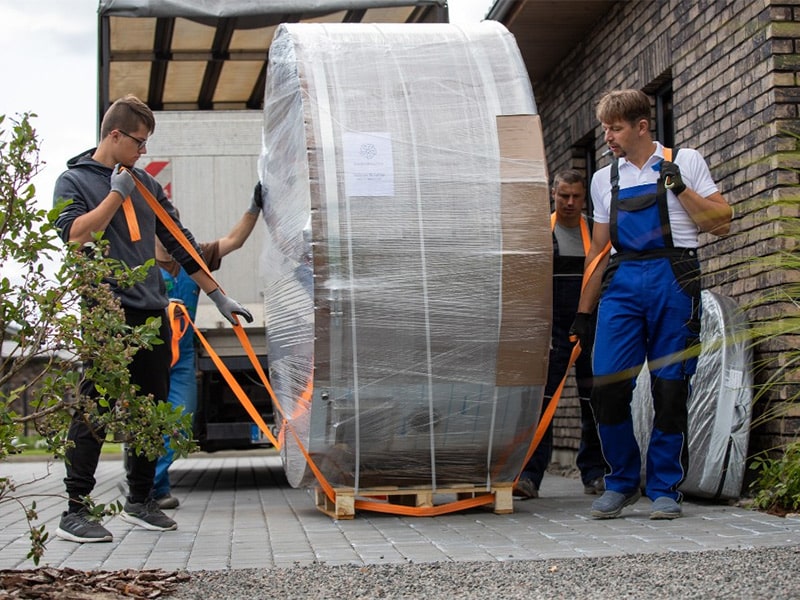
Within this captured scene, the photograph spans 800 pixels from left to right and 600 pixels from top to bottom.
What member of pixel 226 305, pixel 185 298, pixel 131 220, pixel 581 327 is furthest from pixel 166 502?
pixel 581 327

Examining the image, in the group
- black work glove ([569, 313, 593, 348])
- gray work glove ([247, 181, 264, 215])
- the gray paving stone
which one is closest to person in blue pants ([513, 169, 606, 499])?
the gray paving stone

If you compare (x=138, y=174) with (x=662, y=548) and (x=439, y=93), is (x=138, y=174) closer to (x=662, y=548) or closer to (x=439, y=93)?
(x=439, y=93)

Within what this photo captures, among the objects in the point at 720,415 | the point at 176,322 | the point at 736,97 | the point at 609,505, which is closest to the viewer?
the point at 609,505

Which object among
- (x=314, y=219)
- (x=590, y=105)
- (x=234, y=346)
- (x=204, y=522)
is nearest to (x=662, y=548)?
(x=314, y=219)

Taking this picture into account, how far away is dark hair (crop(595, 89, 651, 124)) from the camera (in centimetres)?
638

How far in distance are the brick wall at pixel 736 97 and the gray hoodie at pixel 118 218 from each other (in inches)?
115

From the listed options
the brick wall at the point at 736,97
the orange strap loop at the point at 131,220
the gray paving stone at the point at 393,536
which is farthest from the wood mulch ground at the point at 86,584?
the brick wall at the point at 736,97

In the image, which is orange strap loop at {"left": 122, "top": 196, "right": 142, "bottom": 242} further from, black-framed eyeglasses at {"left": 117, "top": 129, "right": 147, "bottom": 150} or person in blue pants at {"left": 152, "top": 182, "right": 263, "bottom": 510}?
person in blue pants at {"left": 152, "top": 182, "right": 263, "bottom": 510}

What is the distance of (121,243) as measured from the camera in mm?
6227

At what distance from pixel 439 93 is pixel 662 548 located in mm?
2708

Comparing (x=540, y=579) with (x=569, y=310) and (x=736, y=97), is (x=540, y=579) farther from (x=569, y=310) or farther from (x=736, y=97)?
(x=736, y=97)

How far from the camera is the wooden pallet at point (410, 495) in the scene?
6516 millimetres

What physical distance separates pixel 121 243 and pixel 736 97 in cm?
373

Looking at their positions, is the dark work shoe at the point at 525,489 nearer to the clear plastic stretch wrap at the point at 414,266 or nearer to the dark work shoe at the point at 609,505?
the clear plastic stretch wrap at the point at 414,266
